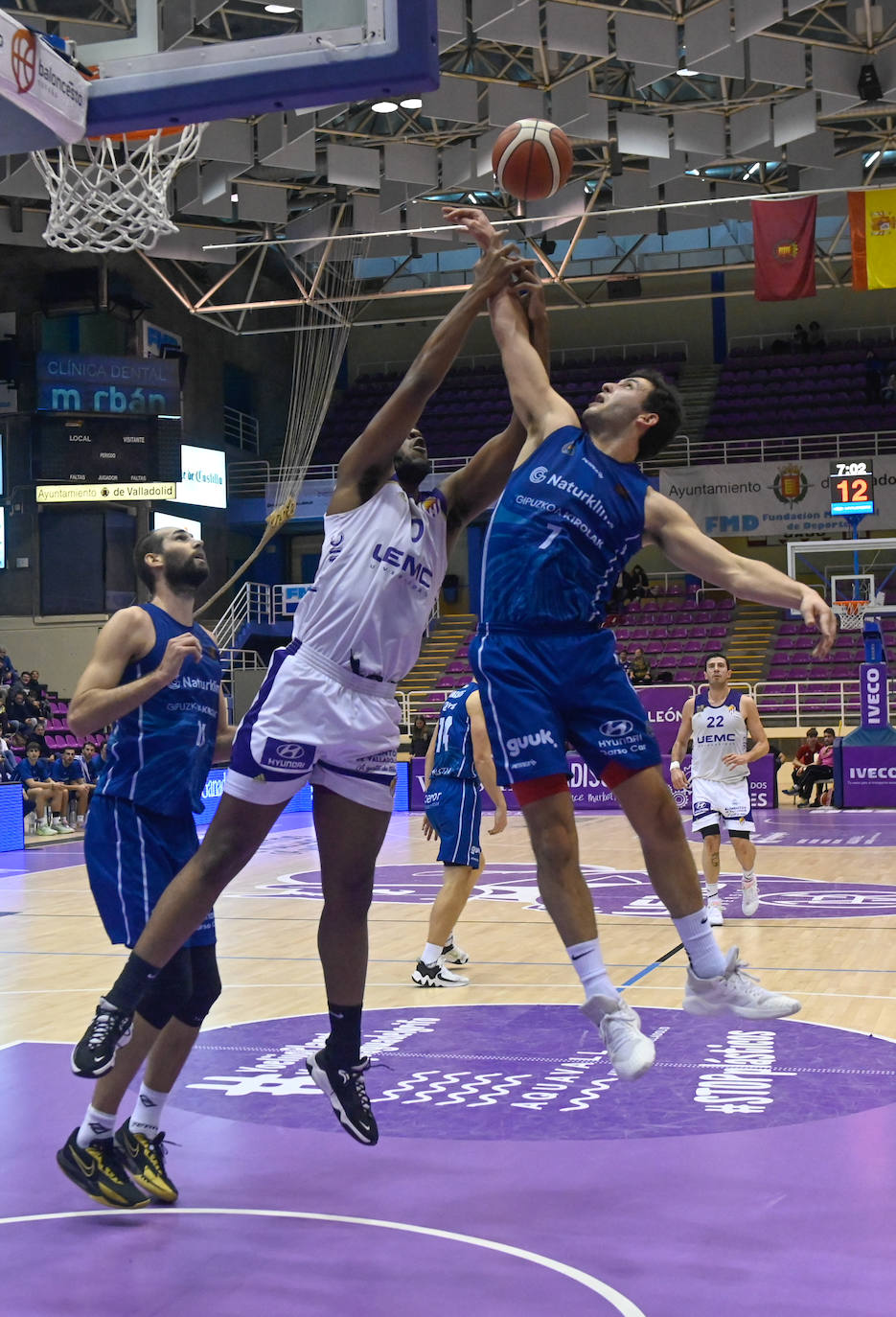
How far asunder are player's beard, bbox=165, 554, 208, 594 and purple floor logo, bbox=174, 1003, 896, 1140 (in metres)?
1.97

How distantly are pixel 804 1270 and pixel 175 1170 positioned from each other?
2.01m

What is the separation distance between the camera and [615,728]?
4.04 metres

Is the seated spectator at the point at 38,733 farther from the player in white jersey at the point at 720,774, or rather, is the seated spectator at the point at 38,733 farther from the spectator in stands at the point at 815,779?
the player in white jersey at the point at 720,774

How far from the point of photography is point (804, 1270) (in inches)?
138

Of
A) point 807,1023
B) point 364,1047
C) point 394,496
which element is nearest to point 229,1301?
point 394,496

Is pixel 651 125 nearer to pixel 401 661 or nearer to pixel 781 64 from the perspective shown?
pixel 781 64

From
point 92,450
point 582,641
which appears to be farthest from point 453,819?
point 92,450

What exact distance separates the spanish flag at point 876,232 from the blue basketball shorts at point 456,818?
526 inches

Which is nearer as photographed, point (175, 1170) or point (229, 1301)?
point (229, 1301)

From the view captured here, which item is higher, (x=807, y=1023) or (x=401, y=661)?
(x=401, y=661)

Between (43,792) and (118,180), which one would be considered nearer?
(118,180)

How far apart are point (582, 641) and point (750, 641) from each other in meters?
24.5

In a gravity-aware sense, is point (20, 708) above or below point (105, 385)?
below

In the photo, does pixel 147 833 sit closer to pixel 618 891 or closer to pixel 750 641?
pixel 618 891
